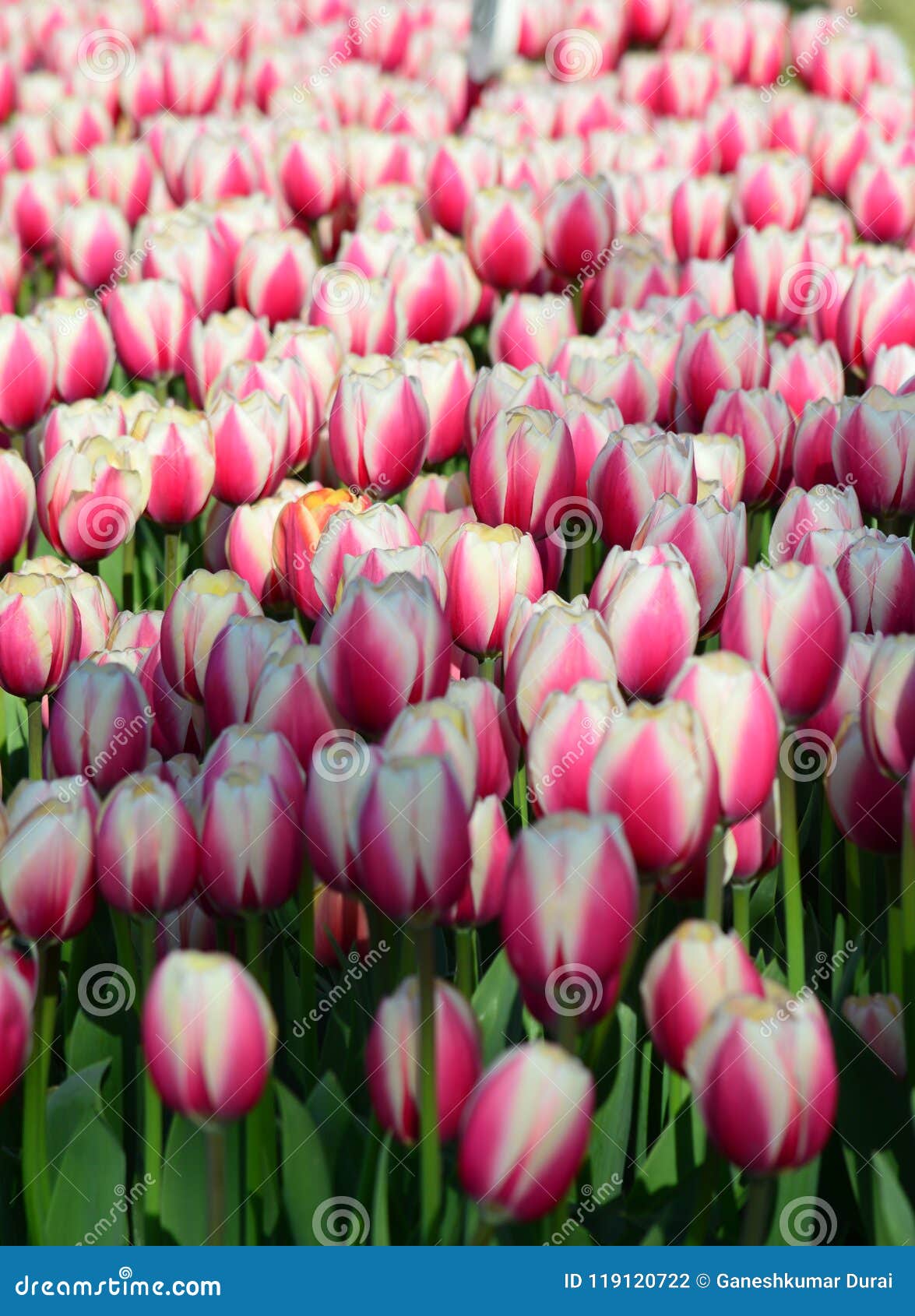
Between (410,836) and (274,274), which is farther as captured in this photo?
(274,274)

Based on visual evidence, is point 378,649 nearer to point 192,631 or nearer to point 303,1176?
point 192,631

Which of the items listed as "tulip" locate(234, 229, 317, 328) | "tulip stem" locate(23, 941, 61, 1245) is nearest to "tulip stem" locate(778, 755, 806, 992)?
"tulip stem" locate(23, 941, 61, 1245)

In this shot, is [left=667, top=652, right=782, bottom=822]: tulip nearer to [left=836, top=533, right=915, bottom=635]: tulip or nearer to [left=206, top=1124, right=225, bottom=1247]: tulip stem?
[left=836, top=533, right=915, bottom=635]: tulip

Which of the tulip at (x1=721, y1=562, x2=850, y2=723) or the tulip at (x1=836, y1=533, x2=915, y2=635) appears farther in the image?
the tulip at (x1=836, y1=533, x2=915, y2=635)

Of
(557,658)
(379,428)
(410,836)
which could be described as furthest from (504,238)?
(410,836)
